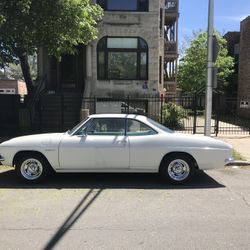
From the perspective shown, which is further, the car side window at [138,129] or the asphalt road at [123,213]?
the car side window at [138,129]

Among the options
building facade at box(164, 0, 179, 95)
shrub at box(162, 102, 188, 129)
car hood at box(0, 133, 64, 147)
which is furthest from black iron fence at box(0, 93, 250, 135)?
building facade at box(164, 0, 179, 95)

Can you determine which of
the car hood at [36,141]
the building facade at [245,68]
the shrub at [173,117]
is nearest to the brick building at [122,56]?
the shrub at [173,117]

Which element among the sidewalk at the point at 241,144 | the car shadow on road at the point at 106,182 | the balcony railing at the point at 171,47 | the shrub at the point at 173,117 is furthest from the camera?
the balcony railing at the point at 171,47

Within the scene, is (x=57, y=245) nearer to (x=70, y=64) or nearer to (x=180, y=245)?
(x=180, y=245)

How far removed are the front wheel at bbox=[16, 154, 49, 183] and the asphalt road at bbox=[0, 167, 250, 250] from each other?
24cm

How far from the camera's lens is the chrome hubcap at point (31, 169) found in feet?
27.5

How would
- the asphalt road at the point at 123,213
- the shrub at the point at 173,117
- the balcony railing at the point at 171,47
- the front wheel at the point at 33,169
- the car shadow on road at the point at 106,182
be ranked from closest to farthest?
the asphalt road at the point at 123,213
the car shadow on road at the point at 106,182
the front wheel at the point at 33,169
the shrub at the point at 173,117
the balcony railing at the point at 171,47

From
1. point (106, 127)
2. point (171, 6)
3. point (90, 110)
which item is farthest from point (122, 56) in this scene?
point (171, 6)

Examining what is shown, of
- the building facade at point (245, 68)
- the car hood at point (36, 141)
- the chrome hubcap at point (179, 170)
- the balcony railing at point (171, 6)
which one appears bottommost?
the chrome hubcap at point (179, 170)

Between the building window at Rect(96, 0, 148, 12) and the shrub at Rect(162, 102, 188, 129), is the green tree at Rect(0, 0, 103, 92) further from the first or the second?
the shrub at Rect(162, 102, 188, 129)

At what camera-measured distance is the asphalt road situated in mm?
5070

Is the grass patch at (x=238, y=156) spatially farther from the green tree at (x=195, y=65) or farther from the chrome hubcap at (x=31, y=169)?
the green tree at (x=195, y=65)

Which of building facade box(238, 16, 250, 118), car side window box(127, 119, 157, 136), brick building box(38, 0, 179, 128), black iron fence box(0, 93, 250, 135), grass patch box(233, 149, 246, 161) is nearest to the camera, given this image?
car side window box(127, 119, 157, 136)

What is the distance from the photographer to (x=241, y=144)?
46.4ft
